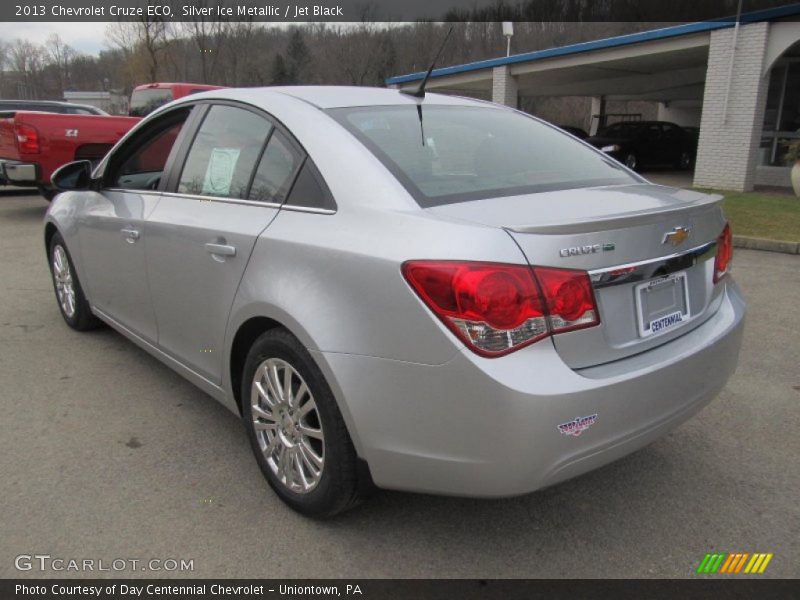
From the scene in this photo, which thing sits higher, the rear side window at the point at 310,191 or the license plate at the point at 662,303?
the rear side window at the point at 310,191

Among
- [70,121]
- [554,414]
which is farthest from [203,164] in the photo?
[70,121]

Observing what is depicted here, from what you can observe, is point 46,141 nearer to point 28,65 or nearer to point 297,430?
point 297,430

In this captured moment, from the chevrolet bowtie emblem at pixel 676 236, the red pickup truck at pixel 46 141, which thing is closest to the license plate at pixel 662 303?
the chevrolet bowtie emblem at pixel 676 236

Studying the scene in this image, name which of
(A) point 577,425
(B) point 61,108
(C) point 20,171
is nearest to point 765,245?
(A) point 577,425

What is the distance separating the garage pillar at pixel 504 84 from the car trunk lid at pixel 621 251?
1761 cm

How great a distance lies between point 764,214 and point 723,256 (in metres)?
8.28

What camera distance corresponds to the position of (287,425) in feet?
8.30

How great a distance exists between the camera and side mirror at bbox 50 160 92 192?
409 centimetres

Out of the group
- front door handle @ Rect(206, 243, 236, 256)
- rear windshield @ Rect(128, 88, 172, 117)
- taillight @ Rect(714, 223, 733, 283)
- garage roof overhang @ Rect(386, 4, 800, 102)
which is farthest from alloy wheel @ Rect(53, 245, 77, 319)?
garage roof overhang @ Rect(386, 4, 800, 102)

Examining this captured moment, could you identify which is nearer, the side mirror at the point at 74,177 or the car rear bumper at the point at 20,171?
the side mirror at the point at 74,177

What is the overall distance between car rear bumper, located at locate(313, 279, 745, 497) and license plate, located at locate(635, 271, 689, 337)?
85mm

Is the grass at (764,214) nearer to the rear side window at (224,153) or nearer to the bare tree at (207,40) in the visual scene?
the rear side window at (224,153)

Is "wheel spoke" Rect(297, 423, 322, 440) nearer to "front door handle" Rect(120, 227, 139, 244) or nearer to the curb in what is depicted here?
"front door handle" Rect(120, 227, 139, 244)

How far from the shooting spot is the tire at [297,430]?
228 cm
